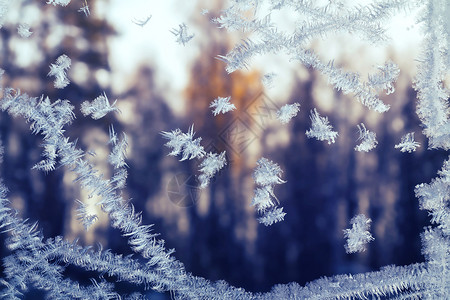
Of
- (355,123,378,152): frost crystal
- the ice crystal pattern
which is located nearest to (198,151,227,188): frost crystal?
the ice crystal pattern

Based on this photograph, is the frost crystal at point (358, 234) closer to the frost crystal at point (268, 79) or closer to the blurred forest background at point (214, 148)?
the blurred forest background at point (214, 148)

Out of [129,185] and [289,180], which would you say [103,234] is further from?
[289,180]

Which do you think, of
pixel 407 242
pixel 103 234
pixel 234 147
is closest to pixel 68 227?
pixel 103 234

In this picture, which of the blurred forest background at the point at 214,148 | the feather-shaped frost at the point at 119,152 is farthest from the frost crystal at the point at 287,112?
the feather-shaped frost at the point at 119,152

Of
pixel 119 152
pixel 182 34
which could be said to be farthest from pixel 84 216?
pixel 182 34

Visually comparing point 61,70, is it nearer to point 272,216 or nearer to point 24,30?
point 24,30
